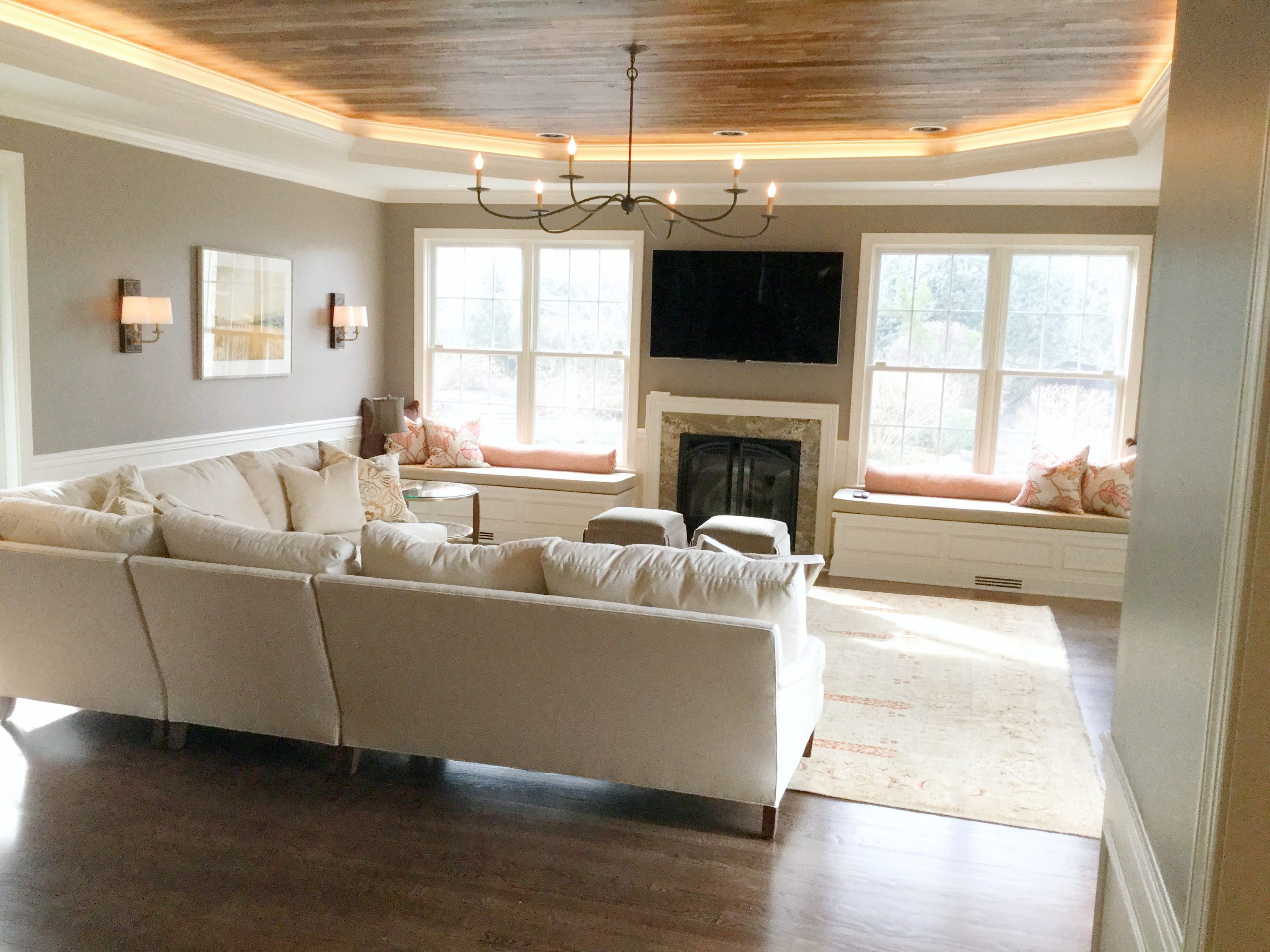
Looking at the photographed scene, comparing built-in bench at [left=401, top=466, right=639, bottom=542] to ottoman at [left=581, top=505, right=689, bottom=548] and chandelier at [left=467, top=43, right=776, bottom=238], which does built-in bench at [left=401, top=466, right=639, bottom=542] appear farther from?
chandelier at [left=467, top=43, right=776, bottom=238]

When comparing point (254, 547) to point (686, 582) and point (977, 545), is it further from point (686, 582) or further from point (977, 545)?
point (977, 545)

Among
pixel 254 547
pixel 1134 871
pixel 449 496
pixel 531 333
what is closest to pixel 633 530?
pixel 449 496

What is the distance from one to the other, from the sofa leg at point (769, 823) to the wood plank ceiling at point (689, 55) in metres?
2.71

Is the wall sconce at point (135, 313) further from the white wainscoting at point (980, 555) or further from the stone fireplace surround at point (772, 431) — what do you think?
the white wainscoting at point (980, 555)

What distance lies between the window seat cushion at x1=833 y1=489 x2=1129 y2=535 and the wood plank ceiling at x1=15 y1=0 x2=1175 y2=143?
233 cm

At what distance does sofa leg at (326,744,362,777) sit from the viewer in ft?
11.5

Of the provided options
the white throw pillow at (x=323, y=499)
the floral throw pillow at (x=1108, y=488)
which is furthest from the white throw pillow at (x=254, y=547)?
the floral throw pillow at (x=1108, y=488)

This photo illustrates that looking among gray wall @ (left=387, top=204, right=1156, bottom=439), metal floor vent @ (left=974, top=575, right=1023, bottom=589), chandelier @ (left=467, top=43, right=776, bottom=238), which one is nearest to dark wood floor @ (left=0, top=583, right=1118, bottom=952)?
chandelier @ (left=467, top=43, right=776, bottom=238)

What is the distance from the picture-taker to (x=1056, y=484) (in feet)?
21.5

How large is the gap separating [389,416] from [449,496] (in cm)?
148

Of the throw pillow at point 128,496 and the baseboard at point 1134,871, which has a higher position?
the throw pillow at point 128,496

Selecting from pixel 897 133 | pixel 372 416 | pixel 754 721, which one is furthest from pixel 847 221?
pixel 754 721

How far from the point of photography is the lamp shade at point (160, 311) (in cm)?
552

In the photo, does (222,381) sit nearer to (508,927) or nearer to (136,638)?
(136,638)
